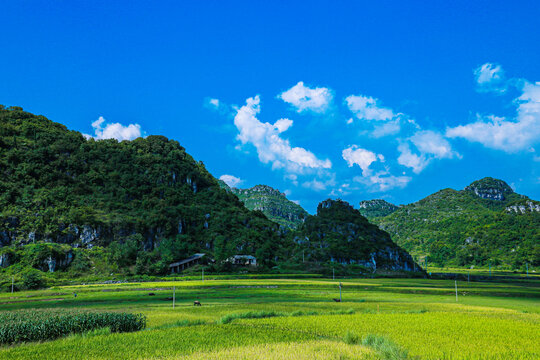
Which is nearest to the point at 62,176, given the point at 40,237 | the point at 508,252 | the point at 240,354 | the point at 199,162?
the point at 40,237

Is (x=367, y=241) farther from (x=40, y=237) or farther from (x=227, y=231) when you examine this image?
(x=40, y=237)

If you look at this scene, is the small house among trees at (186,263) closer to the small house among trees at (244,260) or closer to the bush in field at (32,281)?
the small house among trees at (244,260)

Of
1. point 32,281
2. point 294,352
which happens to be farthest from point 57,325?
point 32,281

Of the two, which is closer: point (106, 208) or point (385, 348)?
point (385, 348)

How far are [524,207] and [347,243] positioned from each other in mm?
130516

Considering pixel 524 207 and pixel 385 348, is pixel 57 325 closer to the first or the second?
pixel 385 348

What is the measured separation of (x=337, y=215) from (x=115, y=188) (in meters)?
104

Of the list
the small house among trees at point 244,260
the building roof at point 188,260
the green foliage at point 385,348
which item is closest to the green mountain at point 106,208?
the building roof at point 188,260

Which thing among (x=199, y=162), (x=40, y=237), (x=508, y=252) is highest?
(x=199, y=162)

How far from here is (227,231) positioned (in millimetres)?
111875

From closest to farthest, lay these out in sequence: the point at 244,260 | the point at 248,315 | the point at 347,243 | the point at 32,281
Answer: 1. the point at 248,315
2. the point at 32,281
3. the point at 244,260
4. the point at 347,243

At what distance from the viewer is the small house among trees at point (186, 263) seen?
80.0 metres

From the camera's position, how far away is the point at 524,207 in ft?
597

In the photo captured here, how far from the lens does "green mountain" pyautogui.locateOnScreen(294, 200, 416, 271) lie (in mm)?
119062
